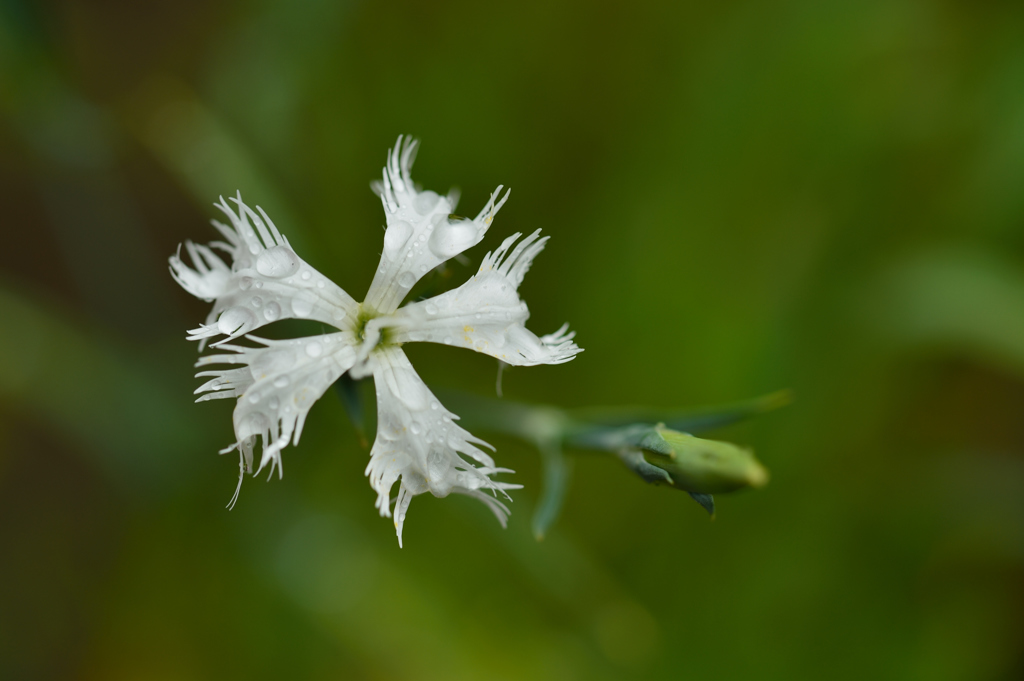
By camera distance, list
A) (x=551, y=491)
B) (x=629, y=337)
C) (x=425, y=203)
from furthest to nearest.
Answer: (x=629, y=337)
(x=551, y=491)
(x=425, y=203)

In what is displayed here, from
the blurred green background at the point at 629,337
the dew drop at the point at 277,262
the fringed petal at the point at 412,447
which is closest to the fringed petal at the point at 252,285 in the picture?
the dew drop at the point at 277,262

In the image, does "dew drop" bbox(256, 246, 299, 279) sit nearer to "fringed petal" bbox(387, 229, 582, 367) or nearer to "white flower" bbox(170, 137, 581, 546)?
"white flower" bbox(170, 137, 581, 546)

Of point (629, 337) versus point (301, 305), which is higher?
point (629, 337)

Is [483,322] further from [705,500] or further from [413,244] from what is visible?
[705,500]

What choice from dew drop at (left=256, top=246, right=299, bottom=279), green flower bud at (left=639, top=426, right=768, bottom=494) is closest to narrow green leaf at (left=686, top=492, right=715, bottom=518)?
green flower bud at (left=639, top=426, right=768, bottom=494)

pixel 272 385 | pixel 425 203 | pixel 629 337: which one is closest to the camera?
pixel 272 385

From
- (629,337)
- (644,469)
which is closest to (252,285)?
(644,469)

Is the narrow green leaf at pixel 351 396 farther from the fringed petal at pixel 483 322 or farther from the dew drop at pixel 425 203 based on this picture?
the dew drop at pixel 425 203
